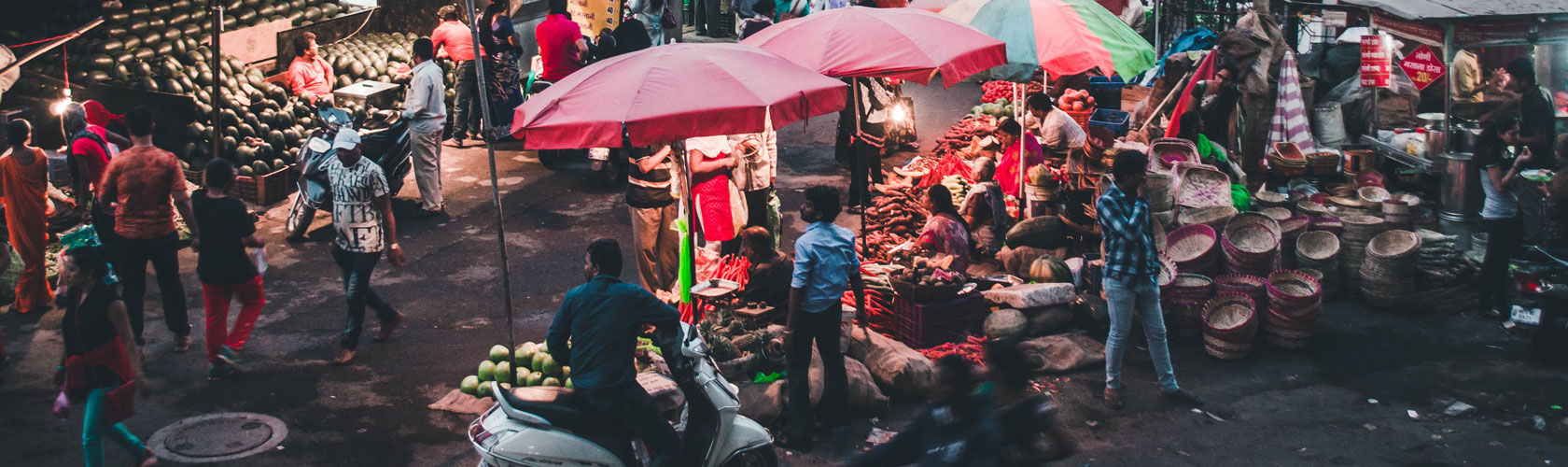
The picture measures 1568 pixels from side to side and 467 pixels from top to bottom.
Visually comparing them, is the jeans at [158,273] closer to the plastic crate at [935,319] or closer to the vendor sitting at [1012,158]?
the plastic crate at [935,319]

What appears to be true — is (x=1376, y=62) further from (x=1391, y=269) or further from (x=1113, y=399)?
(x=1113, y=399)

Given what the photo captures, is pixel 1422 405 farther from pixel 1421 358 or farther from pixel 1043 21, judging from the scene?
pixel 1043 21

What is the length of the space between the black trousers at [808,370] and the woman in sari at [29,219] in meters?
6.56

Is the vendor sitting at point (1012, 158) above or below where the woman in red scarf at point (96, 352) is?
above

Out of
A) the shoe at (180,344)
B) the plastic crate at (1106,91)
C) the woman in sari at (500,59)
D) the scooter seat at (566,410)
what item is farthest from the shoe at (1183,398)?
the woman in sari at (500,59)

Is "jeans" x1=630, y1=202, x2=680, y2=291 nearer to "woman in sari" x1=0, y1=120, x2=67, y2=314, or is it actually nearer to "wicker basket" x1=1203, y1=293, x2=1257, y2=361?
"wicker basket" x1=1203, y1=293, x2=1257, y2=361

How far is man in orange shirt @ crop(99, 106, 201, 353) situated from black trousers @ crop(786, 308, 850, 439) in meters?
4.27

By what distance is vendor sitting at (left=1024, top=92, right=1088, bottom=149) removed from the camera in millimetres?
11391

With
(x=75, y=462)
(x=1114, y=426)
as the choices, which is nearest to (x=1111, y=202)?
(x=1114, y=426)

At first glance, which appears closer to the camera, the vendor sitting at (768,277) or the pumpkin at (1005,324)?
the vendor sitting at (768,277)

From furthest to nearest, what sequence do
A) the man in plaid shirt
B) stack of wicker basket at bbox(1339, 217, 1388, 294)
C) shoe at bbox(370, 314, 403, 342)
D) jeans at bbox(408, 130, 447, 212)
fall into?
jeans at bbox(408, 130, 447, 212)
stack of wicker basket at bbox(1339, 217, 1388, 294)
shoe at bbox(370, 314, 403, 342)
the man in plaid shirt

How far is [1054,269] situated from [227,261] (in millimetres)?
6167

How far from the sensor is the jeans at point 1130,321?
737cm

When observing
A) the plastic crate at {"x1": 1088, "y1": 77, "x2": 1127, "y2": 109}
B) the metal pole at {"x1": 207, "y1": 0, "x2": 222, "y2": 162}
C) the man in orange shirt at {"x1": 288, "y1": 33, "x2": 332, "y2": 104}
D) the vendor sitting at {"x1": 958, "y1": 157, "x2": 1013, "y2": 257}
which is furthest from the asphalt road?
the plastic crate at {"x1": 1088, "y1": 77, "x2": 1127, "y2": 109}
